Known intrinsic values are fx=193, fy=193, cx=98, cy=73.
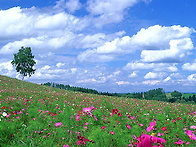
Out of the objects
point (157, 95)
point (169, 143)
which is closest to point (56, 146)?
point (169, 143)

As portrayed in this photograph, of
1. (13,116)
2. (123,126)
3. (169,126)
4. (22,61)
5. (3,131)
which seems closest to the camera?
(3,131)

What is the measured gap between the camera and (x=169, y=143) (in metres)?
4.92

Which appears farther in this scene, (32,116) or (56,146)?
(32,116)

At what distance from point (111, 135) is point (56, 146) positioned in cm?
130

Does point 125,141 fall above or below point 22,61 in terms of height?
below

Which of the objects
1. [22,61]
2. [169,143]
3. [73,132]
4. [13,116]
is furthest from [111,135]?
[22,61]

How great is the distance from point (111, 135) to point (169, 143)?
160cm

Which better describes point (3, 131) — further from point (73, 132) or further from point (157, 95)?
point (157, 95)

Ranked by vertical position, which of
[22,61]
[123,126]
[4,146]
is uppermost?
[22,61]

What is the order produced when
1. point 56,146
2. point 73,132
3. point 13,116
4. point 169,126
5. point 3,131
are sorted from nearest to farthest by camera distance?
1. point 56,146
2. point 73,132
3. point 3,131
4. point 169,126
5. point 13,116

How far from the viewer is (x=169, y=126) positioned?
657 cm

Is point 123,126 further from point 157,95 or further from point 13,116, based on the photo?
point 157,95

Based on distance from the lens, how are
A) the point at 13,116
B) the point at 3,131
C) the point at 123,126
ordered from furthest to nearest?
1. the point at 13,116
2. the point at 123,126
3. the point at 3,131

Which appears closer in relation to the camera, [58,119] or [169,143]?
[169,143]
